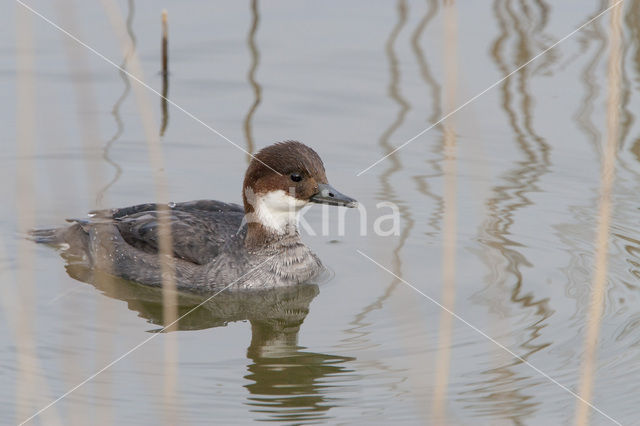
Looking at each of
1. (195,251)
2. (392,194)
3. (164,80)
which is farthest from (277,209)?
(164,80)

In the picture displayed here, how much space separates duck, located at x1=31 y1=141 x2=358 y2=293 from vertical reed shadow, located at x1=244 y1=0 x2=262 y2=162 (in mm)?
1574

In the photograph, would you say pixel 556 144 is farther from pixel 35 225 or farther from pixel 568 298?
pixel 35 225

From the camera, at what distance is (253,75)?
40.8ft

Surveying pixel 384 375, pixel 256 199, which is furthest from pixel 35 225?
pixel 384 375

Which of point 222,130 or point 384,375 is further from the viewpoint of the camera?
point 222,130

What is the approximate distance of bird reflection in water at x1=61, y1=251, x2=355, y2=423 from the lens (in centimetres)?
723

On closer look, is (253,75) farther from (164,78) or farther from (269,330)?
(269,330)

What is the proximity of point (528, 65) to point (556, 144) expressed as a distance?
1604 mm

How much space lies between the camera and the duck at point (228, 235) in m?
9.16

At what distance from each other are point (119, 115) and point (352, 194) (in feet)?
8.63

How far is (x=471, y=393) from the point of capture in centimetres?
727

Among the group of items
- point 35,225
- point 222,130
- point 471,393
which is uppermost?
point 222,130

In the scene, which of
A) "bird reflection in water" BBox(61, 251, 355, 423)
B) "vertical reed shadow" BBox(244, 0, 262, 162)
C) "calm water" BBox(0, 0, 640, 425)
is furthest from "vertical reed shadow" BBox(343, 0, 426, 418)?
"vertical reed shadow" BBox(244, 0, 262, 162)

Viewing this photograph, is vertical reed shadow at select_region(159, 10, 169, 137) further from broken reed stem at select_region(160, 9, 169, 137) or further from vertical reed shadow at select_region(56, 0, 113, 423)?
vertical reed shadow at select_region(56, 0, 113, 423)
